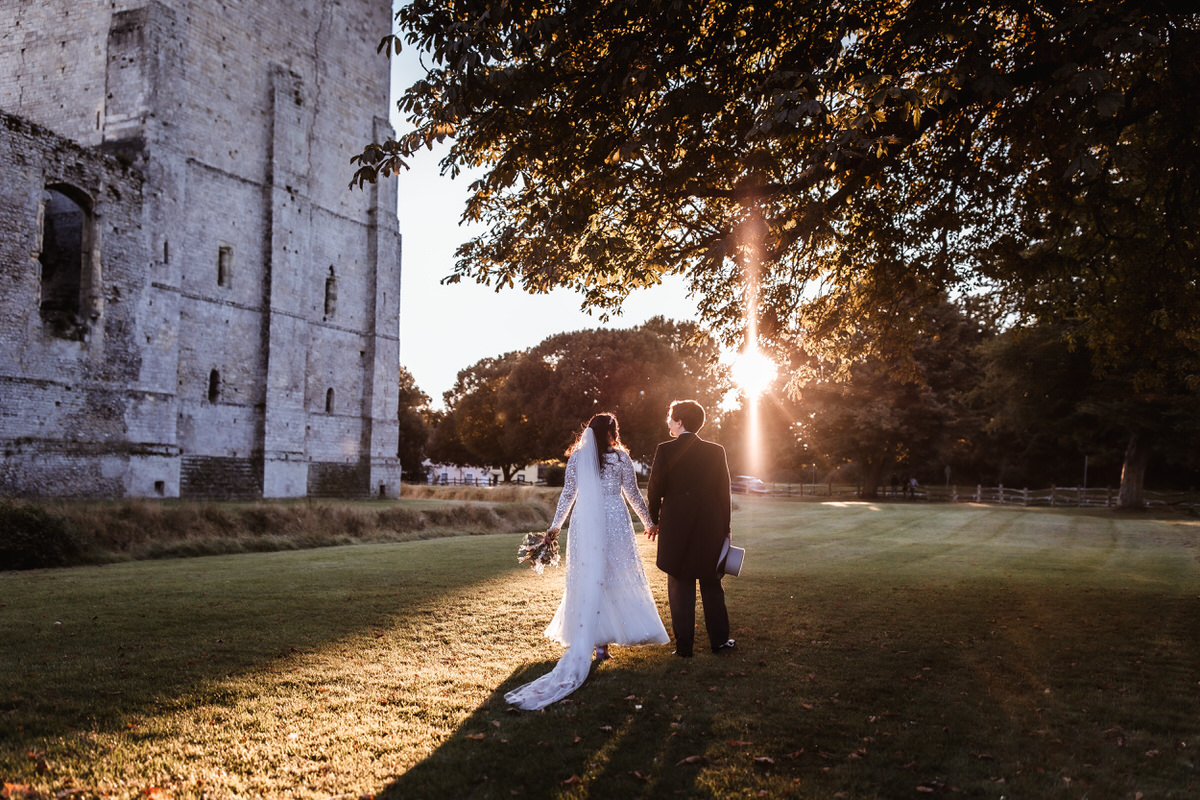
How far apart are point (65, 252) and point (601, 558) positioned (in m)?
29.1

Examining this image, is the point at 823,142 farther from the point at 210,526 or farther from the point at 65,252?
the point at 65,252

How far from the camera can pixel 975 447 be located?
159ft

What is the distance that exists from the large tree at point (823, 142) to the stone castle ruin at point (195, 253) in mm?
20320

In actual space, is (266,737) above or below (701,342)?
below

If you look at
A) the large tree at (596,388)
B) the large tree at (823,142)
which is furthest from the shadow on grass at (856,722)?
the large tree at (596,388)

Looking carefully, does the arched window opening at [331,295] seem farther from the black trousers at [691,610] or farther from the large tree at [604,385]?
the black trousers at [691,610]

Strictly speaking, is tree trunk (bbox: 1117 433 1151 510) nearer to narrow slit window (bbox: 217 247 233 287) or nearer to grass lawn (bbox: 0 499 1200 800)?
grass lawn (bbox: 0 499 1200 800)

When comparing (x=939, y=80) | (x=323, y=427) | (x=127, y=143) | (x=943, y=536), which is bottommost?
(x=943, y=536)

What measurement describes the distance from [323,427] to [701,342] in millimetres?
27464

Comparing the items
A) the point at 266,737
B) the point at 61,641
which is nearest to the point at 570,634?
the point at 266,737

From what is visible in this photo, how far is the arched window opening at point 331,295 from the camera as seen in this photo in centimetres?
3669

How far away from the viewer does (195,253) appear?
3030cm

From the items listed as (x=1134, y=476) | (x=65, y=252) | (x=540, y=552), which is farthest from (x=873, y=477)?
(x=540, y=552)

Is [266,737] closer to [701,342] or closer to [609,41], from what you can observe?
[609,41]
